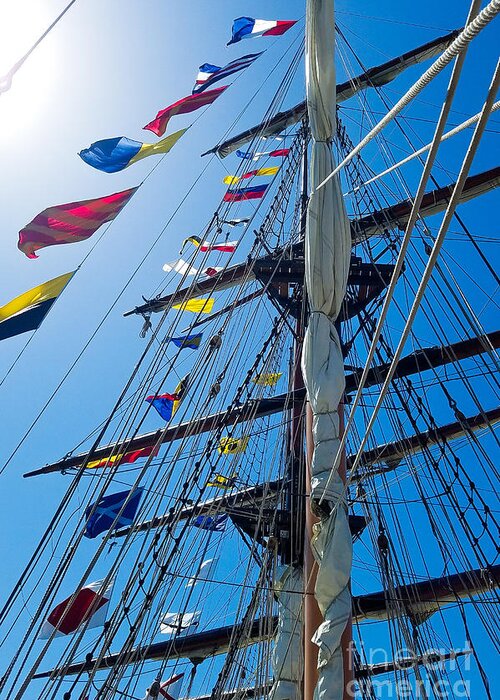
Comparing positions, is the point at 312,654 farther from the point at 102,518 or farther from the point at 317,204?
the point at 102,518

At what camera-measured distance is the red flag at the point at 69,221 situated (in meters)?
6.04

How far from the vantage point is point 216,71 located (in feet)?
27.1

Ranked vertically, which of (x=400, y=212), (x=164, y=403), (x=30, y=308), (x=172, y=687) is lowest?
(x=30, y=308)

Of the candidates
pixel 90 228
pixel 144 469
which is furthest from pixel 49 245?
pixel 144 469

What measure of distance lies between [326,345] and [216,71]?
4.58m

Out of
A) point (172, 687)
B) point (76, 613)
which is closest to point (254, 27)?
point (76, 613)

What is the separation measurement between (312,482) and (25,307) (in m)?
2.83

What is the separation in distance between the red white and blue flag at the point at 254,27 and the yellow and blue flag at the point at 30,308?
4.87m

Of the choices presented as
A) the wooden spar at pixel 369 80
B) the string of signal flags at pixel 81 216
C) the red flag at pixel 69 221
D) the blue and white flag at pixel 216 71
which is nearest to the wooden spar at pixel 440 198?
the wooden spar at pixel 369 80

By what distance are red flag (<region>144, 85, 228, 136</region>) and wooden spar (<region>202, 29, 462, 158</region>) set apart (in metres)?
3.99

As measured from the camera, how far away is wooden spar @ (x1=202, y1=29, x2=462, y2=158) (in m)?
12.8

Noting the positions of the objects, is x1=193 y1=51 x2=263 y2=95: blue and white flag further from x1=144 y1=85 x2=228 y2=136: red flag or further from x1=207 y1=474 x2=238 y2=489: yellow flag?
x1=207 y1=474 x2=238 y2=489: yellow flag

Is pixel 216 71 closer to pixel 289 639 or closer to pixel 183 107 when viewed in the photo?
pixel 183 107

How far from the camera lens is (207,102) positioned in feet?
25.3
